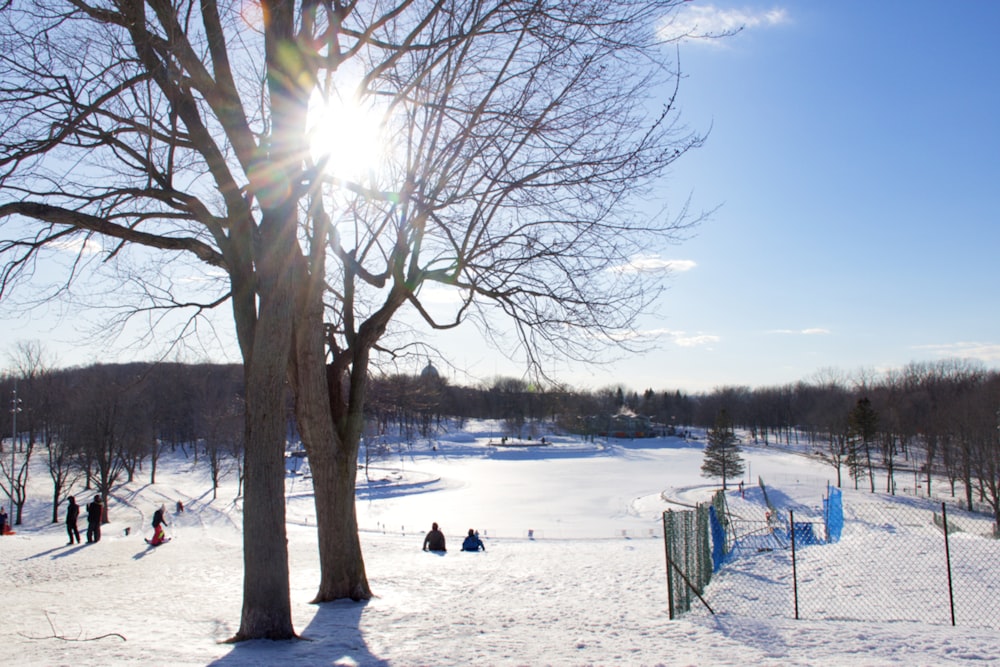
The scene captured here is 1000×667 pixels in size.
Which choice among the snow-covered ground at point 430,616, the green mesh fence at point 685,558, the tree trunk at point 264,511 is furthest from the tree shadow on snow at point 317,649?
the green mesh fence at point 685,558

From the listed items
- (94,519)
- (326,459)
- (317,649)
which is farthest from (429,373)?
(94,519)

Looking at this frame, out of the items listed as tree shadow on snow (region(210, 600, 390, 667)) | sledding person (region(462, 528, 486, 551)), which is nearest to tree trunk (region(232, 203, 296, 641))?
tree shadow on snow (region(210, 600, 390, 667))

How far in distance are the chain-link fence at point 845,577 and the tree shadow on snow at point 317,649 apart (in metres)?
3.79

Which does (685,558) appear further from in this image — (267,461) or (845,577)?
(267,461)

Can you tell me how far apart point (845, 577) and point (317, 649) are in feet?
32.0

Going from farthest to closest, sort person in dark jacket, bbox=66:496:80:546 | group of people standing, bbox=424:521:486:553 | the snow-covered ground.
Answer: person in dark jacket, bbox=66:496:80:546
group of people standing, bbox=424:521:486:553
the snow-covered ground

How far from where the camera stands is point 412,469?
63.7 meters

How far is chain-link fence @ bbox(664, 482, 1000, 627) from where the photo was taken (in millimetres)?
9422

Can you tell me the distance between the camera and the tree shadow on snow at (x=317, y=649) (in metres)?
6.00

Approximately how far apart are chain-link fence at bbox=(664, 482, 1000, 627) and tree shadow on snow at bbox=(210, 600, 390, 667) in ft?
12.4

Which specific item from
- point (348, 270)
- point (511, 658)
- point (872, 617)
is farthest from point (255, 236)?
point (872, 617)

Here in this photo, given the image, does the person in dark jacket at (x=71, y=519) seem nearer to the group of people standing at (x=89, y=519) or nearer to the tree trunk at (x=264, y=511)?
the group of people standing at (x=89, y=519)

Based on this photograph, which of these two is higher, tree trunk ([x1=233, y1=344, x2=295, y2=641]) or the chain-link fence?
tree trunk ([x1=233, y1=344, x2=295, y2=641])

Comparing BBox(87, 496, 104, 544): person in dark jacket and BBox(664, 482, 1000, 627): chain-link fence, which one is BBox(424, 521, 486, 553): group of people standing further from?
BBox(87, 496, 104, 544): person in dark jacket
